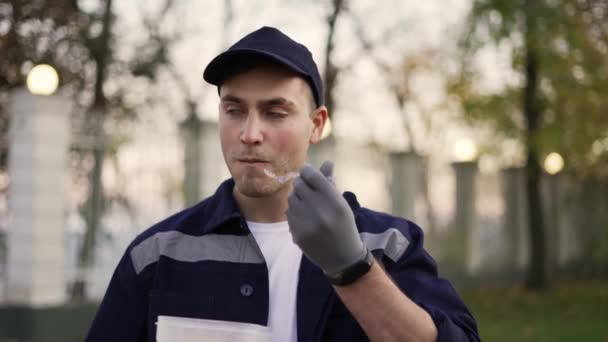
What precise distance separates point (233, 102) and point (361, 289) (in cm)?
63

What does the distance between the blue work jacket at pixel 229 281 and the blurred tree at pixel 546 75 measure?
10.9 metres

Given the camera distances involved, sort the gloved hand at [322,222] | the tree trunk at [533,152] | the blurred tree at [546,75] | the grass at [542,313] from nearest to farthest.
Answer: the gloved hand at [322,222] → the grass at [542,313] → the blurred tree at [546,75] → the tree trunk at [533,152]

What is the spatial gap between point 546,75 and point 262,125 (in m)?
12.0

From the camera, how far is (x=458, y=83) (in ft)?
47.0

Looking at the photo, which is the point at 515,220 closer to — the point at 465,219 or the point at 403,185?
the point at 465,219

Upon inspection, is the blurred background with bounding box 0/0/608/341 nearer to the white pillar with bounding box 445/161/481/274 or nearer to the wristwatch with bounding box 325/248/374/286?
the white pillar with bounding box 445/161/481/274

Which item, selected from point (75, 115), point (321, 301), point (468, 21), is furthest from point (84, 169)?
point (321, 301)

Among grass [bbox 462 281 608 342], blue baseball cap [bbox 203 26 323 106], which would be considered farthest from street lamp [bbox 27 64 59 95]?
blue baseball cap [bbox 203 26 323 106]

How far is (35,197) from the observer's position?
26.6 feet

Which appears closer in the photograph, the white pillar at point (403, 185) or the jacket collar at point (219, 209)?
the jacket collar at point (219, 209)

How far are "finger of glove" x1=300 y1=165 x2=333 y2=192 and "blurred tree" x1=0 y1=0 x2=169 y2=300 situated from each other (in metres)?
7.43

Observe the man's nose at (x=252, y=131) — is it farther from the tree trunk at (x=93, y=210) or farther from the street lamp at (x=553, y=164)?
the street lamp at (x=553, y=164)

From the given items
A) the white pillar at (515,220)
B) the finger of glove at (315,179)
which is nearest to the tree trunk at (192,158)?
the white pillar at (515,220)

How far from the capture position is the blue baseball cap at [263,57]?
6.55ft
